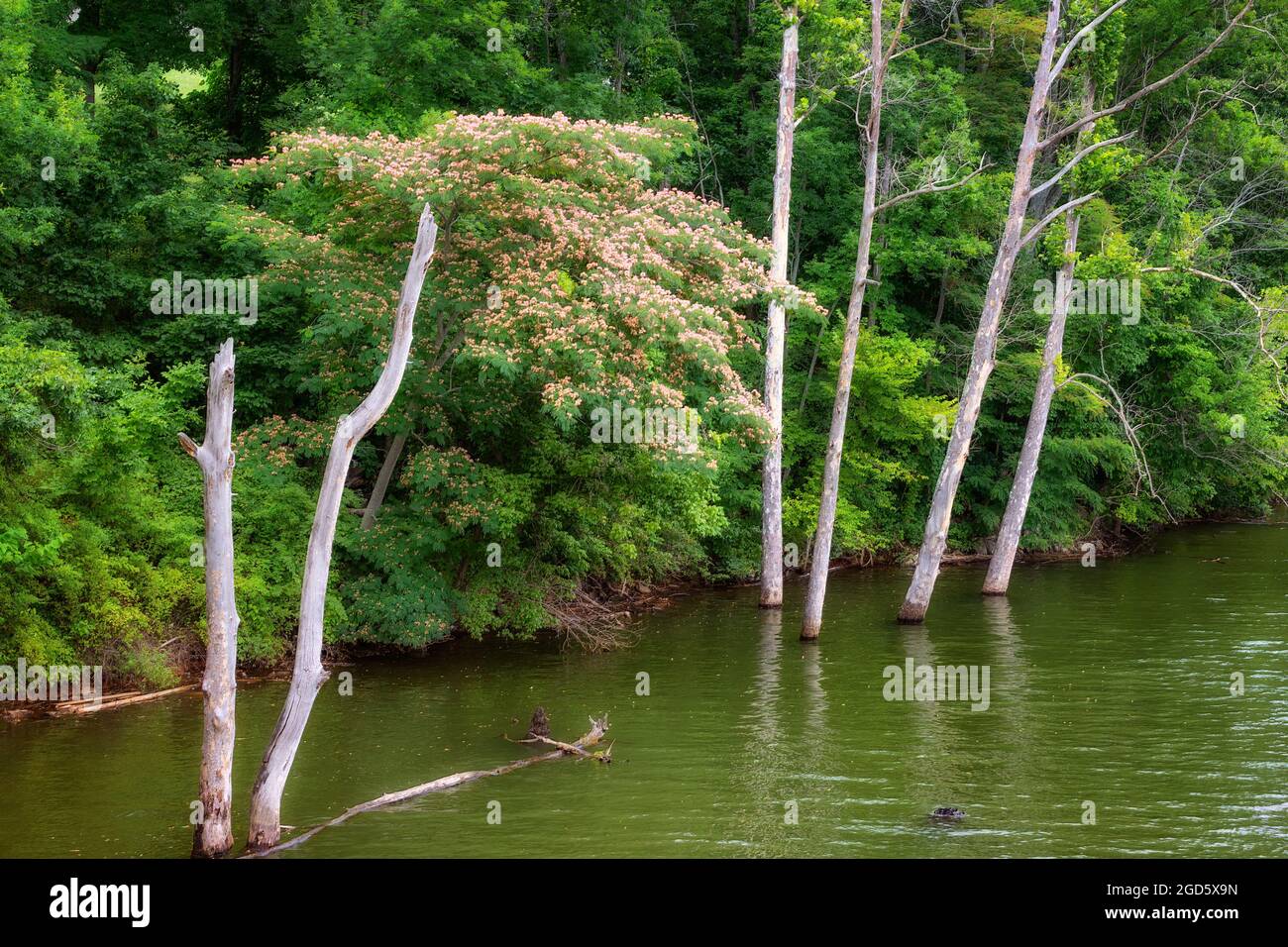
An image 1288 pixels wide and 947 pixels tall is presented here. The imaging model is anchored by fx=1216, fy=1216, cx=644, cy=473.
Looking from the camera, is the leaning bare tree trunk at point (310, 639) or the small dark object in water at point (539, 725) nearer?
the leaning bare tree trunk at point (310, 639)

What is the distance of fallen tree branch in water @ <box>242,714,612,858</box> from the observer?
1029 centimetres

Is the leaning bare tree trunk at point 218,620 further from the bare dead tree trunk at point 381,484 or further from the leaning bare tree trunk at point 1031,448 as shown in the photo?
the leaning bare tree trunk at point 1031,448

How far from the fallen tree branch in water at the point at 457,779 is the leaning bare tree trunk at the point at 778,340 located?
8667 millimetres

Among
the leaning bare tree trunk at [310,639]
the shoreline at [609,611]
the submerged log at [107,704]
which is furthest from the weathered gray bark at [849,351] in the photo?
the leaning bare tree trunk at [310,639]

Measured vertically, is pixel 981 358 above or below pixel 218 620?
above

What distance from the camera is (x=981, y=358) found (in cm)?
2117

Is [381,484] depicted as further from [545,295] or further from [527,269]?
[545,295]

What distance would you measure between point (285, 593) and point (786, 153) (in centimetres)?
1181

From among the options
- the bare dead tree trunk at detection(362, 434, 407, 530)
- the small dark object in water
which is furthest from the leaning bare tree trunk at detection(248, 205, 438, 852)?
the bare dead tree trunk at detection(362, 434, 407, 530)

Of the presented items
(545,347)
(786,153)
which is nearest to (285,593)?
(545,347)

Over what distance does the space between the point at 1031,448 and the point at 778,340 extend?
6.77 metres

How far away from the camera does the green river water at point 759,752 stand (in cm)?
1050

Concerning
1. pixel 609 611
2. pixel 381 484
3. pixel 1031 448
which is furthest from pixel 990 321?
pixel 381 484
